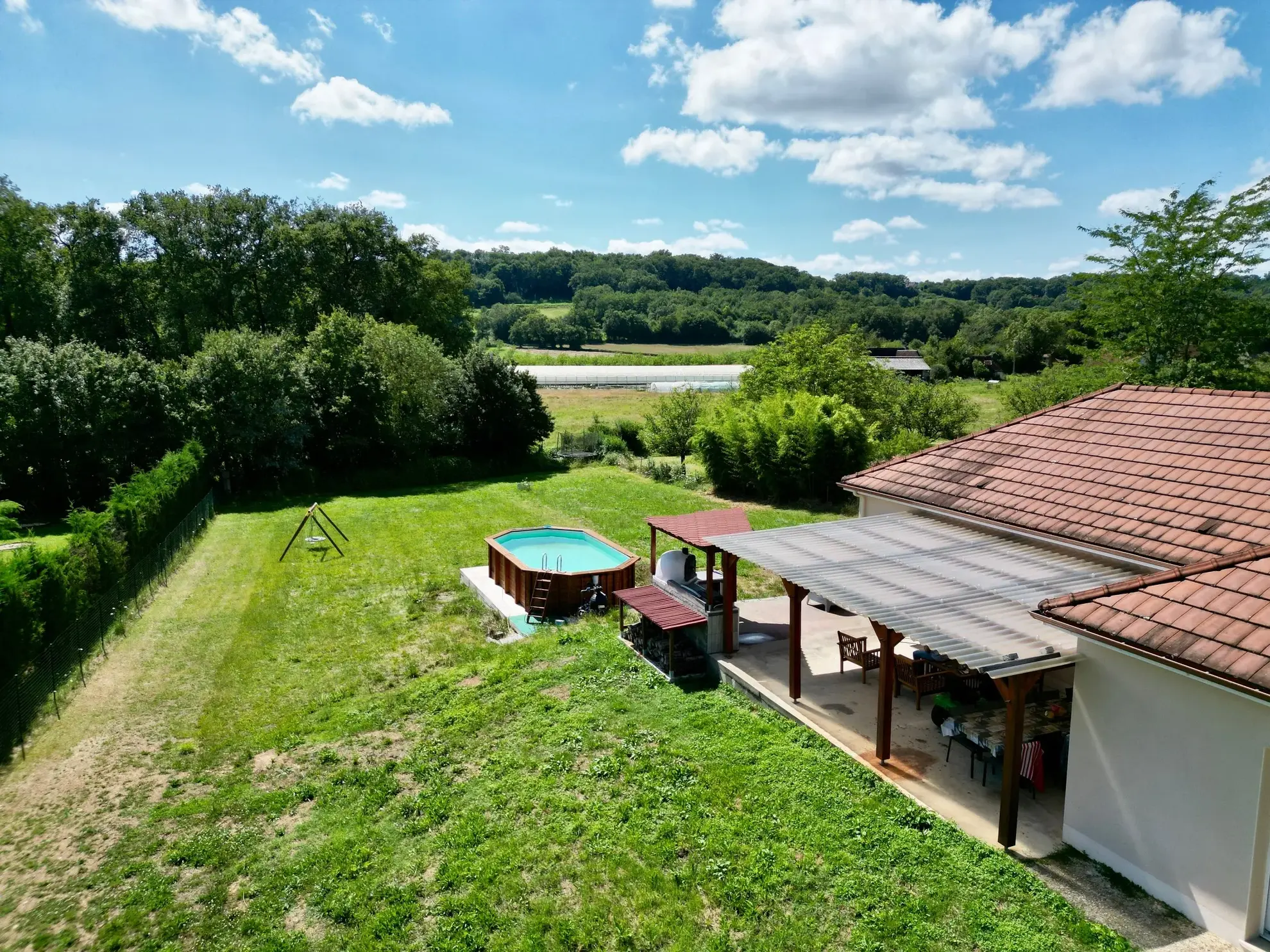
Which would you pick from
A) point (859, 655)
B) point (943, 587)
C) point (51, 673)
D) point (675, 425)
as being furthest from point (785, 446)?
point (51, 673)

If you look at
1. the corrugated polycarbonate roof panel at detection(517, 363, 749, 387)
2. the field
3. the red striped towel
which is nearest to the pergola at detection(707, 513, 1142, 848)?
the red striped towel

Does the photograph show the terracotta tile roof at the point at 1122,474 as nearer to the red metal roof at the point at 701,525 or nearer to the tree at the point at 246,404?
the red metal roof at the point at 701,525

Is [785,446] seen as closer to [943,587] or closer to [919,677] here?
[919,677]

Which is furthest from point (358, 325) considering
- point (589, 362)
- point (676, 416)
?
point (589, 362)

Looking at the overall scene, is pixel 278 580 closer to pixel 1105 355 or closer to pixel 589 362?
pixel 1105 355

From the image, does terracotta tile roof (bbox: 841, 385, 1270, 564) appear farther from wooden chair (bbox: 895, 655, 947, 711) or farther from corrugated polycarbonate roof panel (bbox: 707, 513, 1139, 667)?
wooden chair (bbox: 895, 655, 947, 711)

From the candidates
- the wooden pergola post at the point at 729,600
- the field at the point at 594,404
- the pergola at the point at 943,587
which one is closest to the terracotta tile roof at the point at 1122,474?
the pergola at the point at 943,587
